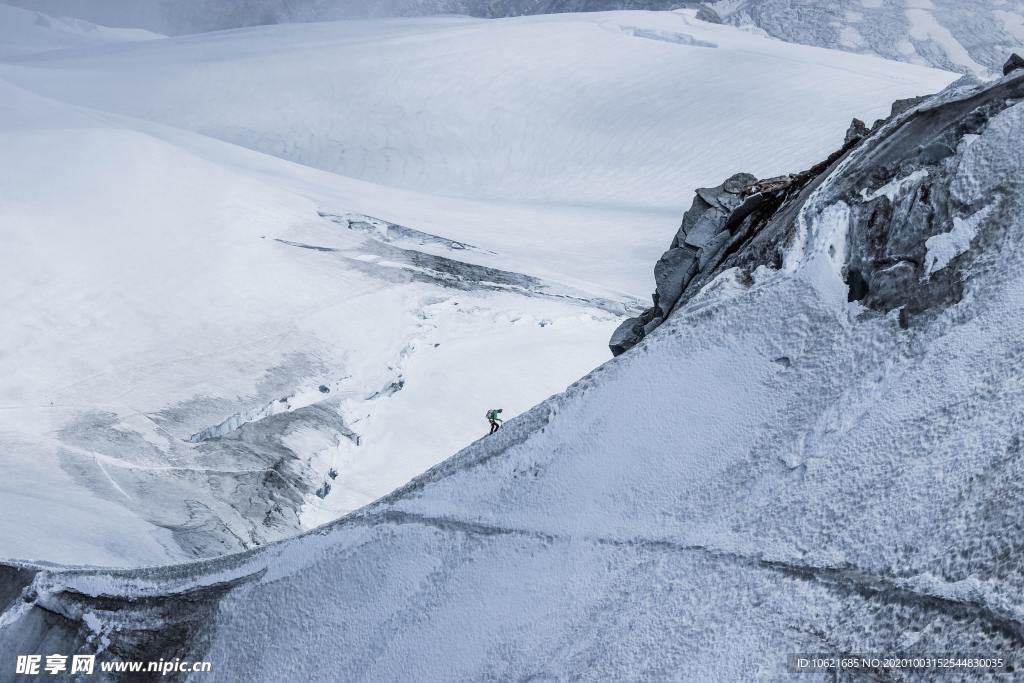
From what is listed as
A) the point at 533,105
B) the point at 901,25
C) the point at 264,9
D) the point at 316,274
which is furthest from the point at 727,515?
the point at 264,9

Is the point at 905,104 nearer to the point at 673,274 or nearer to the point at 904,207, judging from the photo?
the point at 904,207

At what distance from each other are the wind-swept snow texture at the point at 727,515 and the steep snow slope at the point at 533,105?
16.8 m

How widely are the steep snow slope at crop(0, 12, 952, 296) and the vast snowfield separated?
14cm

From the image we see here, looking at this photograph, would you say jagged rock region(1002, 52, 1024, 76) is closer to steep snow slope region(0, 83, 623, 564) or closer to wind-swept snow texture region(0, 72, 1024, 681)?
wind-swept snow texture region(0, 72, 1024, 681)

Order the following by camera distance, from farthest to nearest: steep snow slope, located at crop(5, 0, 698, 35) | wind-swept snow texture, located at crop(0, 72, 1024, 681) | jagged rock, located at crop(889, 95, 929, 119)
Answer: steep snow slope, located at crop(5, 0, 698, 35)
jagged rock, located at crop(889, 95, 929, 119)
wind-swept snow texture, located at crop(0, 72, 1024, 681)

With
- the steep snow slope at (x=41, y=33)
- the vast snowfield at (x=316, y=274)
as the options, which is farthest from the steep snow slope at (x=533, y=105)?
the steep snow slope at (x=41, y=33)

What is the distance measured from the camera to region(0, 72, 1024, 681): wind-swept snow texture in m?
3.58

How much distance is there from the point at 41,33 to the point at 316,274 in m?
52.2

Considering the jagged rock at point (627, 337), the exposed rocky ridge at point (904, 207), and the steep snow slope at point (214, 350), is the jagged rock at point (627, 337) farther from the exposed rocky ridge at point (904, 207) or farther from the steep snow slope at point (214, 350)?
the steep snow slope at point (214, 350)

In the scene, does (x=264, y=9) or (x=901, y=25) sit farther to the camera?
(x=264, y=9)

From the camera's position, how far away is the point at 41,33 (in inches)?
Result: 2207

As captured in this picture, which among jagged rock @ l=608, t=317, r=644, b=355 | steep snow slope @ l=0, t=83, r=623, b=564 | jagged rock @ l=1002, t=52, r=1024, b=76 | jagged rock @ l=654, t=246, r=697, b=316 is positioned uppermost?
jagged rock @ l=1002, t=52, r=1024, b=76

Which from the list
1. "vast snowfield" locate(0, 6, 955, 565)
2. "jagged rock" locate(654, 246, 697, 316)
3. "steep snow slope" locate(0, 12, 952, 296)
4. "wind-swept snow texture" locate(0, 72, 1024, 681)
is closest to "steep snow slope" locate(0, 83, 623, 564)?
"vast snowfield" locate(0, 6, 955, 565)

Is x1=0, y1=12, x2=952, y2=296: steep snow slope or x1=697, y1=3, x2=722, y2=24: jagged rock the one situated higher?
x1=697, y1=3, x2=722, y2=24: jagged rock
